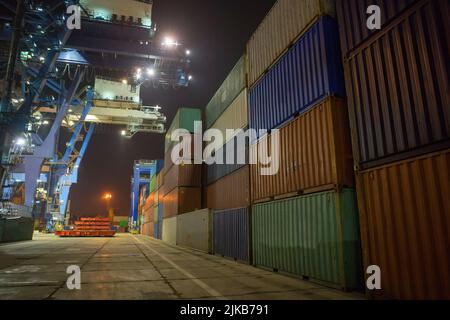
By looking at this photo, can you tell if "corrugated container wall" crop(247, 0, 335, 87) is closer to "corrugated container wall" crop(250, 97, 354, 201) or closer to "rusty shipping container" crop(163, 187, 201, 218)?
"corrugated container wall" crop(250, 97, 354, 201)

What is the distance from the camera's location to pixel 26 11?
76.8ft

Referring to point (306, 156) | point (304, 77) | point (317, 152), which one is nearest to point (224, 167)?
point (306, 156)

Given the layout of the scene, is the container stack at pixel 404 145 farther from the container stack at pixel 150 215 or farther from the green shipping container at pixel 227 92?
the container stack at pixel 150 215

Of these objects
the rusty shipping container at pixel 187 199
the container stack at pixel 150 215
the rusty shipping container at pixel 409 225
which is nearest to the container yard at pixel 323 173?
the rusty shipping container at pixel 409 225

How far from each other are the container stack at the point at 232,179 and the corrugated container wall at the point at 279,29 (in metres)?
1.20

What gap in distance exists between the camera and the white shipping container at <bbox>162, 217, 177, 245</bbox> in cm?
2362

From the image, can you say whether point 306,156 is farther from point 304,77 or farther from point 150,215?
point 150,215

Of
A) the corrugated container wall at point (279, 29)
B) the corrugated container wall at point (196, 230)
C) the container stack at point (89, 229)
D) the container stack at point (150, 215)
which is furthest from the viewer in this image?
the container stack at point (150, 215)

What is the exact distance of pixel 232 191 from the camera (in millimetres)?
14078

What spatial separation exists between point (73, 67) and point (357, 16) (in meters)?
33.3

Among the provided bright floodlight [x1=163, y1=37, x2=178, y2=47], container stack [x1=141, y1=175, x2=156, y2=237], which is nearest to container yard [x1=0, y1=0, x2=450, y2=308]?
bright floodlight [x1=163, y1=37, x2=178, y2=47]

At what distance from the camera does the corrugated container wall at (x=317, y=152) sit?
24.1 feet

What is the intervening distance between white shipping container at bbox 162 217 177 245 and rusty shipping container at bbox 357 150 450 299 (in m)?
18.6
